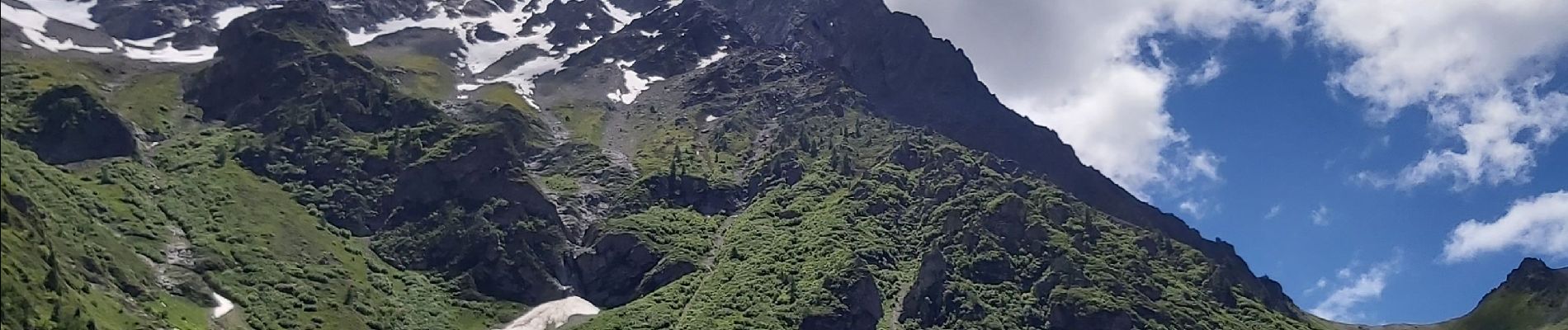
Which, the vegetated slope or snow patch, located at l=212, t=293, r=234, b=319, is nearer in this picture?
the vegetated slope

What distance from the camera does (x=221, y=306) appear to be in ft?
545

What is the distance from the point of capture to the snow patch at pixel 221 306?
162 metres

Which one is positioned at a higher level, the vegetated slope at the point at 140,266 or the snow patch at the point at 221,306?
the vegetated slope at the point at 140,266

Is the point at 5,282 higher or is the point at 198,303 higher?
the point at 5,282

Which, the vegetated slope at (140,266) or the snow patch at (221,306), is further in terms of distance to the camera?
the snow patch at (221,306)

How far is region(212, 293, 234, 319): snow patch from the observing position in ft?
532

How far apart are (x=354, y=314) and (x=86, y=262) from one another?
4350cm

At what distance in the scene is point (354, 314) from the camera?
182 metres

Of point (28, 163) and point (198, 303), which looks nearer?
point (198, 303)

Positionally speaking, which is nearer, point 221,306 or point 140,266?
point 140,266

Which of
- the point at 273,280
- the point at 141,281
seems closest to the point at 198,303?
the point at 141,281

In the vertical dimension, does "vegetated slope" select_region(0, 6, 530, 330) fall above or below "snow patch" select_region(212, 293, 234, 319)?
above

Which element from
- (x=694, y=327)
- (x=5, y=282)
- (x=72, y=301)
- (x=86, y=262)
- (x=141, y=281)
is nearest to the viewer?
(x=5, y=282)

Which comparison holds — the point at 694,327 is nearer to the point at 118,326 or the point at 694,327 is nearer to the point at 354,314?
the point at 354,314
